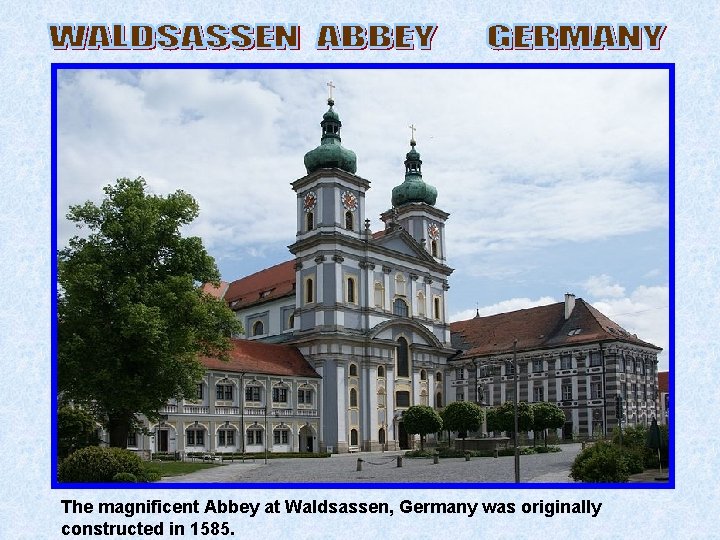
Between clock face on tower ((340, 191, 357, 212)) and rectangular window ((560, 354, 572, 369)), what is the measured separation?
21184 millimetres

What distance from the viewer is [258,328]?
2717 inches

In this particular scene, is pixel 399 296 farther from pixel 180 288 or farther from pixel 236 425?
pixel 180 288

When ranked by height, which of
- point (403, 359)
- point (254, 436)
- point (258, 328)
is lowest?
point (254, 436)

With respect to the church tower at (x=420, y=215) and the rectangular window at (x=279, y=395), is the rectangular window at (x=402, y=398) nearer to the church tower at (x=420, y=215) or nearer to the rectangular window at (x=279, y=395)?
the rectangular window at (x=279, y=395)

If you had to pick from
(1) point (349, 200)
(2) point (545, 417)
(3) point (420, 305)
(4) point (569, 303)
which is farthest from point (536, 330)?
(1) point (349, 200)

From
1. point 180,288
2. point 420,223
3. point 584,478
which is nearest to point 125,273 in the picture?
point 180,288

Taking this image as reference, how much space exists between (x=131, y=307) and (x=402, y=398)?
3557 cm

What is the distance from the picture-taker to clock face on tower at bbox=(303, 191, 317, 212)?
60.7 m

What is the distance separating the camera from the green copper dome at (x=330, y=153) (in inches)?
2408

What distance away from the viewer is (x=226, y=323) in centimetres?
3544

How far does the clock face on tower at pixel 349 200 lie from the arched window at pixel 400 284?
23.3 ft

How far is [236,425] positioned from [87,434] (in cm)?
1893

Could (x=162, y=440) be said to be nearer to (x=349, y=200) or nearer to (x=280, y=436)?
(x=280, y=436)

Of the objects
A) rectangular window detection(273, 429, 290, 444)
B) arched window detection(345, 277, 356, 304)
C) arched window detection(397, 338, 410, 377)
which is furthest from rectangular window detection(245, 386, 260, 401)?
arched window detection(397, 338, 410, 377)
